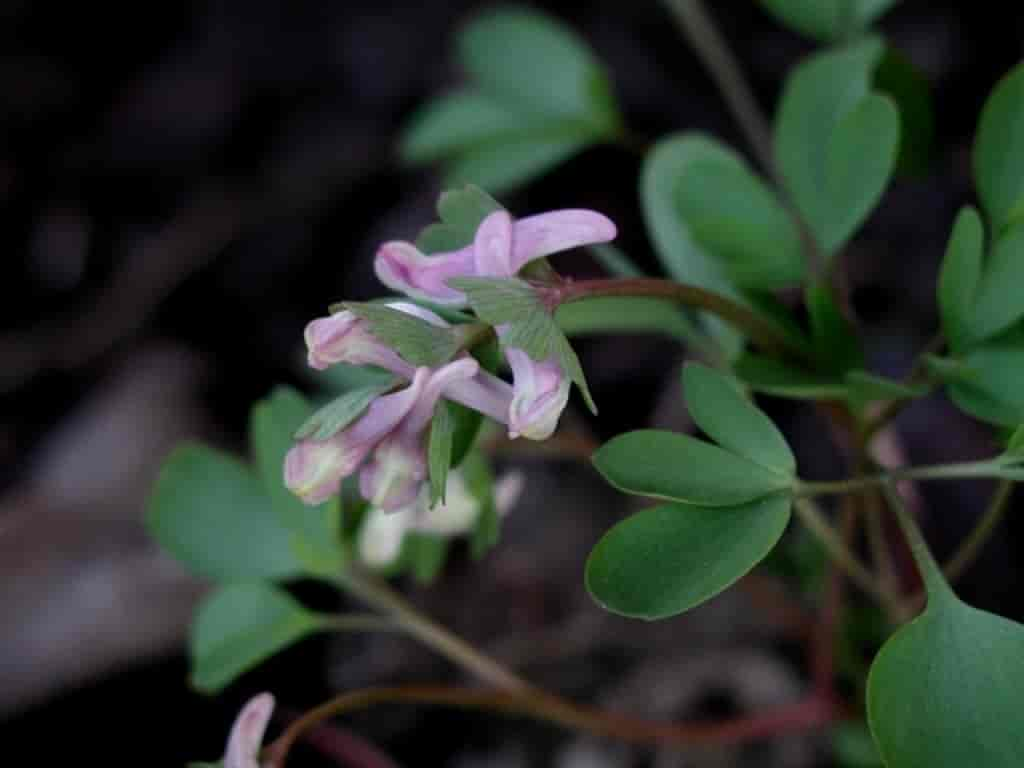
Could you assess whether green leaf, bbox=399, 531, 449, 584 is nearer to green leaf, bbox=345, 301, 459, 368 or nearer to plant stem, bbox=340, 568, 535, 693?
plant stem, bbox=340, 568, 535, 693

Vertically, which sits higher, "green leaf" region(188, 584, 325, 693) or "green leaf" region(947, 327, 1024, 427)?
"green leaf" region(188, 584, 325, 693)

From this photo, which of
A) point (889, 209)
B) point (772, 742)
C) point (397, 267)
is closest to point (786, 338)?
point (397, 267)

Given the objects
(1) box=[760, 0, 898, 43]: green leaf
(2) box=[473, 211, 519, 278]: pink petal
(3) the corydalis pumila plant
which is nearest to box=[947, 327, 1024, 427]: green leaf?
(3) the corydalis pumila plant

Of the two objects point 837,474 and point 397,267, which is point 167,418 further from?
point 397,267

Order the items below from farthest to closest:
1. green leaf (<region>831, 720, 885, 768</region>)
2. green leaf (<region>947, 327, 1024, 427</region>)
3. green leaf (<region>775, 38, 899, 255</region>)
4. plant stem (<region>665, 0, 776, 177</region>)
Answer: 1. plant stem (<region>665, 0, 776, 177</region>)
2. green leaf (<region>831, 720, 885, 768</region>)
3. green leaf (<region>775, 38, 899, 255</region>)
4. green leaf (<region>947, 327, 1024, 427</region>)

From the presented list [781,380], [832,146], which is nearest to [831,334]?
[781,380]

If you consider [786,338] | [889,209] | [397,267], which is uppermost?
[397,267]
